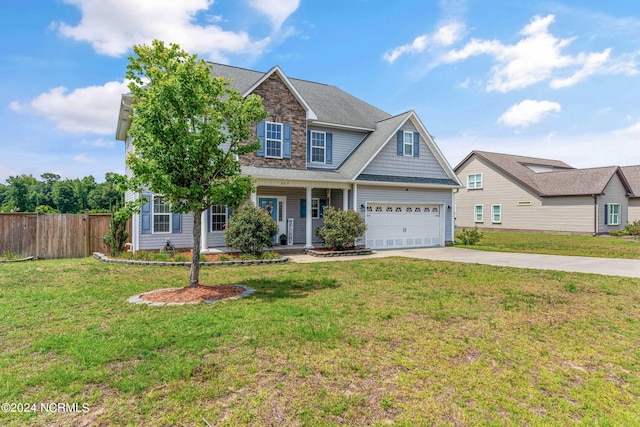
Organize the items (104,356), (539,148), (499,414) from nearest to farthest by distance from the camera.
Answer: (499,414), (104,356), (539,148)

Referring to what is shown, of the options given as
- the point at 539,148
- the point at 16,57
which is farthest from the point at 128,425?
the point at 539,148

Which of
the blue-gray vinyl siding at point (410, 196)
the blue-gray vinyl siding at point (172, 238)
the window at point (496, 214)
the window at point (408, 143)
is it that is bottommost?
the blue-gray vinyl siding at point (172, 238)

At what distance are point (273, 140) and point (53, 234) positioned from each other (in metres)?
9.63

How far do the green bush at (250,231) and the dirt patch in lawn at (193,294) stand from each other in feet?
15.5

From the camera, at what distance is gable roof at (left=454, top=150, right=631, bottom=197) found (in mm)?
25922

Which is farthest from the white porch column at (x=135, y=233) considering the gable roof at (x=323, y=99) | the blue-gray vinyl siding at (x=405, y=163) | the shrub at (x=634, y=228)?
the shrub at (x=634, y=228)

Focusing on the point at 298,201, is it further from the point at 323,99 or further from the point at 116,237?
the point at 116,237

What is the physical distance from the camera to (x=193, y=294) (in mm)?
7047

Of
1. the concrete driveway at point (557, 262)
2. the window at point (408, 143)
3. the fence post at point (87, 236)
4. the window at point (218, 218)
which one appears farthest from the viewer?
the window at point (408, 143)

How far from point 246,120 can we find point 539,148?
41418 millimetres

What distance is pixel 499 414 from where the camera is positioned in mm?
3037

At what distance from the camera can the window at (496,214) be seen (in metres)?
30.5

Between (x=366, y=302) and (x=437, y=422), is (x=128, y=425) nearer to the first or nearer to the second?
(x=437, y=422)

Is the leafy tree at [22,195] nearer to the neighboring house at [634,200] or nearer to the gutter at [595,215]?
the gutter at [595,215]
